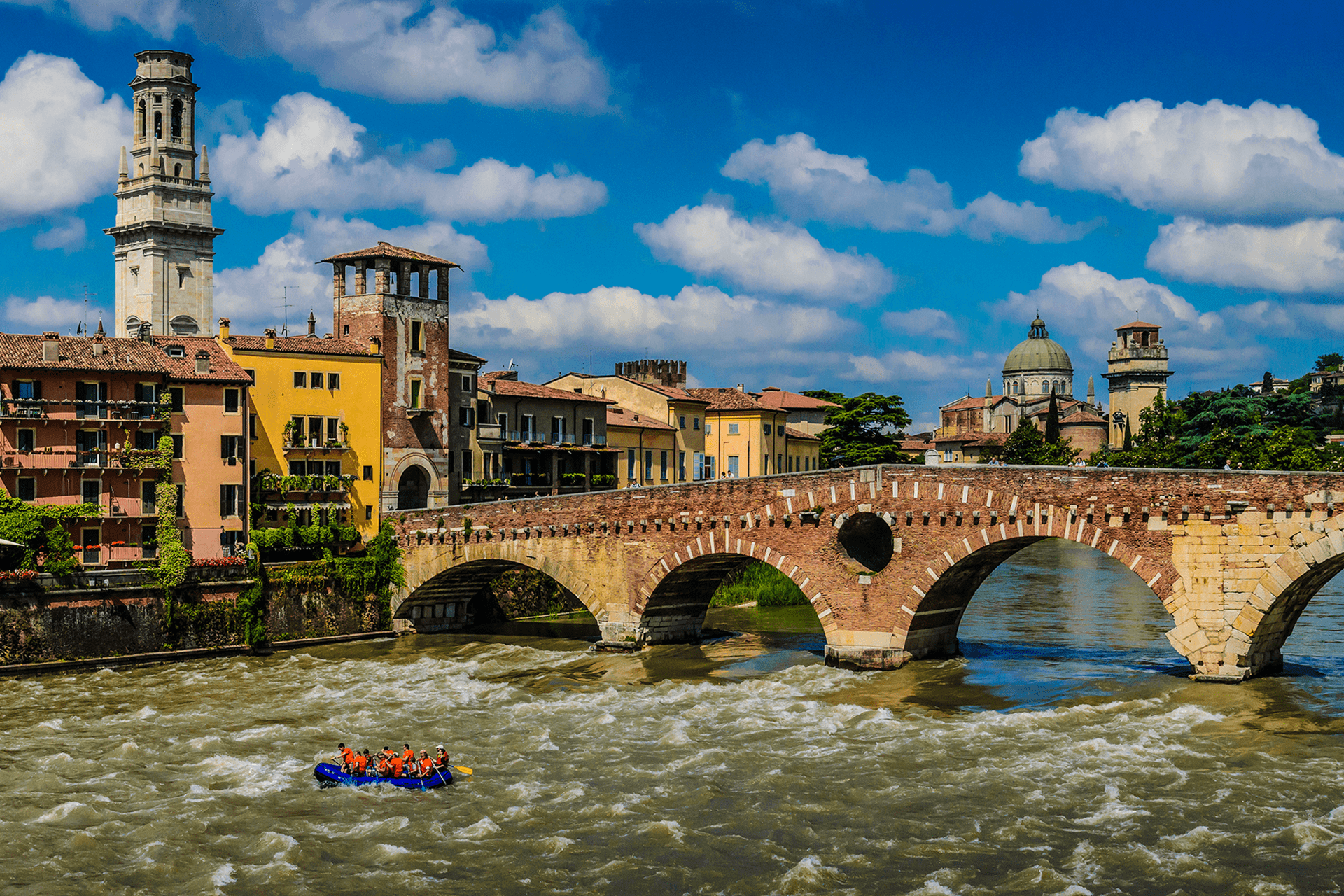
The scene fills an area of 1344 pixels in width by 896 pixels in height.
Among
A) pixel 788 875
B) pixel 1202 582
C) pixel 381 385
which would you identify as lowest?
pixel 788 875

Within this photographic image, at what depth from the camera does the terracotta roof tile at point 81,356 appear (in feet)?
164

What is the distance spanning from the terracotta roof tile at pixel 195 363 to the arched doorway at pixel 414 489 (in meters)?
9.41

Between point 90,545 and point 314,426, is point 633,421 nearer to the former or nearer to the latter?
point 314,426

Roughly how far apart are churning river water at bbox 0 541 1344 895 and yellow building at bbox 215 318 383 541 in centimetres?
1091

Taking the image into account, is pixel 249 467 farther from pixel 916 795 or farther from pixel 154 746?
pixel 916 795

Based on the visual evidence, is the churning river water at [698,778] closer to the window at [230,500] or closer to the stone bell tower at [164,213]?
the window at [230,500]

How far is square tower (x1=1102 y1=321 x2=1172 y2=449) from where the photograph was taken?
169m

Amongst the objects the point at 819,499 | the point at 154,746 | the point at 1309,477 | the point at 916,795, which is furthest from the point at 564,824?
the point at 1309,477

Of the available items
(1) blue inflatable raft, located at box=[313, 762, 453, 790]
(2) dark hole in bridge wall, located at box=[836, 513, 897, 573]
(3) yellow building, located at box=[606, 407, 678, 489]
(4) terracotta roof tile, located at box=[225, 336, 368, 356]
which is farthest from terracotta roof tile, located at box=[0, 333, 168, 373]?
(3) yellow building, located at box=[606, 407, 678, 489]

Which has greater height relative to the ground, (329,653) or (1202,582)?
(1202,582)

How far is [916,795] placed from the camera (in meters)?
29.6

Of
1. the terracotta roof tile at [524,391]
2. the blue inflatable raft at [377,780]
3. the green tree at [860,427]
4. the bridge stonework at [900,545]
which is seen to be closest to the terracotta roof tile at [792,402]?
the green tree at [860,427]

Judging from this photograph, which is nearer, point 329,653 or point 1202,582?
point 1202,582

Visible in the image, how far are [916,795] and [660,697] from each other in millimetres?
12957
